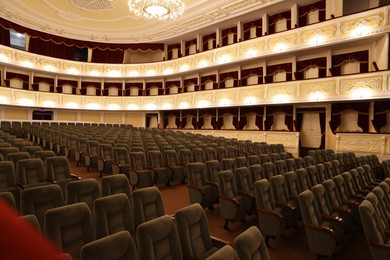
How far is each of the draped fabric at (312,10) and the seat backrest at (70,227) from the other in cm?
875

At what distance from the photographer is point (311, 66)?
841cm

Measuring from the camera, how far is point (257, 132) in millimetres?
8500

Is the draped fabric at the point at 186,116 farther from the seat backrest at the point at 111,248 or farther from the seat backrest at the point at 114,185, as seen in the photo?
the seat backrest at the point at 111,248

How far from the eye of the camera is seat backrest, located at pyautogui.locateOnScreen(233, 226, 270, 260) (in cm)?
134

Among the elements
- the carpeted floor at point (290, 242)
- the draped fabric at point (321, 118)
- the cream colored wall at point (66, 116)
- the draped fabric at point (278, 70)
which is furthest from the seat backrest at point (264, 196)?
the cream colored wall at point (66, 116)

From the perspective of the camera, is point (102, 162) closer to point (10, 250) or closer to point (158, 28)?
point (10, 250)

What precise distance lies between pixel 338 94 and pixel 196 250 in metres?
6.63

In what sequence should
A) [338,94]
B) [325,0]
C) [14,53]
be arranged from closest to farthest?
[338,94]
[325,0]
[14,53]

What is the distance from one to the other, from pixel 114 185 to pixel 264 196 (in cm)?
145

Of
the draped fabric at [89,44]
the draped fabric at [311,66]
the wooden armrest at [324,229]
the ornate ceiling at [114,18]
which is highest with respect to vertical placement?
the ornate ceiling at [114,18]

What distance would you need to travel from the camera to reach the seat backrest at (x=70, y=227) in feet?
4.98

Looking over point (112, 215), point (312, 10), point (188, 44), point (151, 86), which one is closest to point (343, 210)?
point (112, 215)

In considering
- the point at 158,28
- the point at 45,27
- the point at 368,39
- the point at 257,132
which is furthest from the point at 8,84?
the point at 368,39

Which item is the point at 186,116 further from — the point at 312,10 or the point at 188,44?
the point at 312,10
